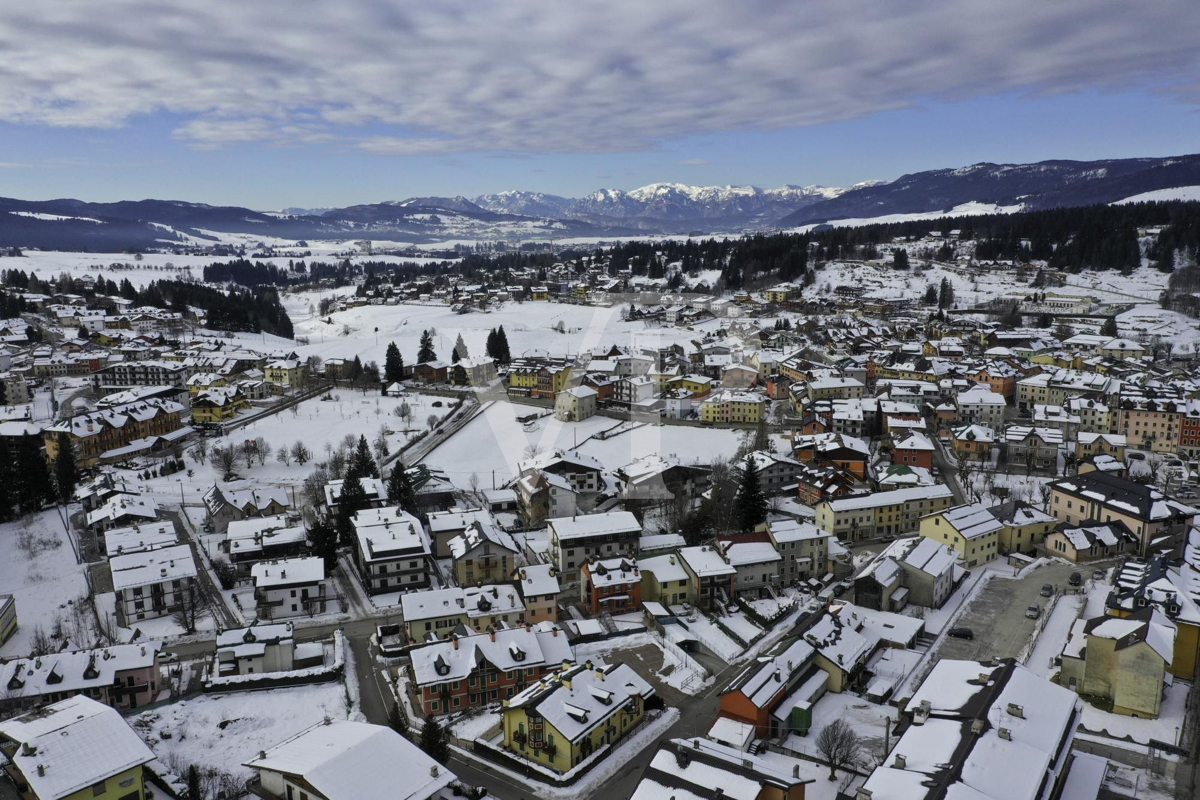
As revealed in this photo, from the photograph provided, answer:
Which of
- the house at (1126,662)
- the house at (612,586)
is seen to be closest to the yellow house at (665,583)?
the house at (612,586)

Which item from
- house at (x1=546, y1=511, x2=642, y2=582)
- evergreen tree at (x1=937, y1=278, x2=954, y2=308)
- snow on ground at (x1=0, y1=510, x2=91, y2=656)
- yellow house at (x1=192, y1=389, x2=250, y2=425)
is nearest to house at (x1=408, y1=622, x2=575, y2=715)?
house at (x1=546, y1=511, x2=642, y2=582)

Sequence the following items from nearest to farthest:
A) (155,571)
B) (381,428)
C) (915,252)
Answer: (155,571), (381,428), (915,252)

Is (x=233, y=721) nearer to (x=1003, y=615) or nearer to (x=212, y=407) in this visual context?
(x=1003, y=615)

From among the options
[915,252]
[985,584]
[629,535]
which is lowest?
[985,584]

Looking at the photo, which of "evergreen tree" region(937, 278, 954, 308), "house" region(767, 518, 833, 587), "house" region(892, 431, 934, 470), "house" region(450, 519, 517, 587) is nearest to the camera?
"house" region(450, 519, 517, 587)

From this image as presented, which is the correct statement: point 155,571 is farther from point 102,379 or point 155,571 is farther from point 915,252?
point 915,252

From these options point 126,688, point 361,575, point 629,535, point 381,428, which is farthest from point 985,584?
point 381,428

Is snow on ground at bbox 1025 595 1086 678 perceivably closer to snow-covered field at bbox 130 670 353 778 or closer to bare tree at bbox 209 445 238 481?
snow-covered field at bbox 130 670 353 778
